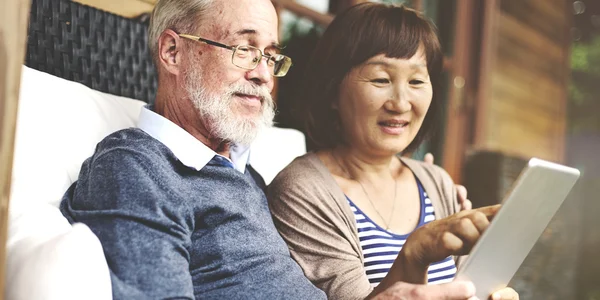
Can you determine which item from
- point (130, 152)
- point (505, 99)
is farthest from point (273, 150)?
point (505, 99)

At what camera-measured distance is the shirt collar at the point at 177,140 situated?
3.91 feet

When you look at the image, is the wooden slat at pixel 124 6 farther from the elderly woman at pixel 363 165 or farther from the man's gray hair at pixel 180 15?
the elderly woman at pixel 363 165

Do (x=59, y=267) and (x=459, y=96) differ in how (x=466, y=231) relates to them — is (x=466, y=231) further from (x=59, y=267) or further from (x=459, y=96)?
(x=459, y=96)

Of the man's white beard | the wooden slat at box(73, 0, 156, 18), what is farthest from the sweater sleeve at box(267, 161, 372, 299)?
the wooden slat at box(73, 0, 156, 18)

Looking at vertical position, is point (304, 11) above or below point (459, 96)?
above

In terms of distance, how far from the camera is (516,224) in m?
1.07

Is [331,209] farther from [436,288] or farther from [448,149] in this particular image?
[448,149]

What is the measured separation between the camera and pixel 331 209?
1421mm

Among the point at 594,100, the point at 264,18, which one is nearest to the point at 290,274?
the point at 264,18

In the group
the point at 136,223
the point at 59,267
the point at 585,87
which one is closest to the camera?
the point at 59,267

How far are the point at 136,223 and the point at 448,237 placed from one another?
1.68 ft

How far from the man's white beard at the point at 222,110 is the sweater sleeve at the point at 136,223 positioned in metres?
0.23

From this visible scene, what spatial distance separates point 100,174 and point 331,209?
21.9 inches

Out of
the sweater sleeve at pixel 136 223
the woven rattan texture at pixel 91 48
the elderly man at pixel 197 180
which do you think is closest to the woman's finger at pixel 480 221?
the elderly man at pixel 197 180
